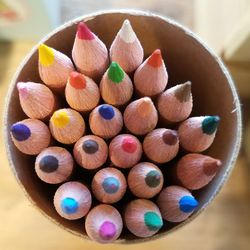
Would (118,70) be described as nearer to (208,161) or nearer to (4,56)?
(208,161)

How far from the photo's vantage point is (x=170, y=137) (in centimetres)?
33

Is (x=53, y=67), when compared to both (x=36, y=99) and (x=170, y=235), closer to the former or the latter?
(x=36, y=99)

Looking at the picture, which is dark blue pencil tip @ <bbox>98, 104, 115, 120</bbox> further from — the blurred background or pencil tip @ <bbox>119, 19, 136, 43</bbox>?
the blurred background

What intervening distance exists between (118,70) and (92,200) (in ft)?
0.34

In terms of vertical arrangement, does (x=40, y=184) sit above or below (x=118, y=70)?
below

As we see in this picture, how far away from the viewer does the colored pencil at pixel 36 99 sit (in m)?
0.34

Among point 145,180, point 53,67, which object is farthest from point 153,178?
point 53,67

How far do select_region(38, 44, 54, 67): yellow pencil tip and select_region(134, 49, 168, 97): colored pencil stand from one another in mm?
67

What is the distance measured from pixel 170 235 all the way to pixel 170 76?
0.18 m

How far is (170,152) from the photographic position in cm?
35

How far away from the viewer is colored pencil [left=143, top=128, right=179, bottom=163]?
1.10ft

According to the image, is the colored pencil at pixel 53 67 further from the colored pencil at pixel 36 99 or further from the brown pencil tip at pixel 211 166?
the brown pencil tip at pixel 211 166

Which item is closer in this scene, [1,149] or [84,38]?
[84,38]

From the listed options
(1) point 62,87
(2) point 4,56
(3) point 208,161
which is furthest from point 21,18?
(3) point 208,161
